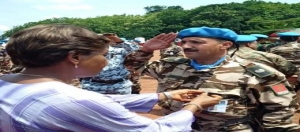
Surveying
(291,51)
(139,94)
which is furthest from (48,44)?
(291,51)

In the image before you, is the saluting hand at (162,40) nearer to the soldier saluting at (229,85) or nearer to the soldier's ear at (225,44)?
the soldier saluting at (229,85)

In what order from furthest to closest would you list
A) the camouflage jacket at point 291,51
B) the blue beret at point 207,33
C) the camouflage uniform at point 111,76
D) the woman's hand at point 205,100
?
the camouflage jacket at point 291,51 → the camouflage uniform at point 111,76 → the blue beret at point 207,33 → the woman's hand at point 205,100

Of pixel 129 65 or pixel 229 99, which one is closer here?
pixel 229 99

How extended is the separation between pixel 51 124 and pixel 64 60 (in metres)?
0.24

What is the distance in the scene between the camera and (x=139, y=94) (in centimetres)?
229

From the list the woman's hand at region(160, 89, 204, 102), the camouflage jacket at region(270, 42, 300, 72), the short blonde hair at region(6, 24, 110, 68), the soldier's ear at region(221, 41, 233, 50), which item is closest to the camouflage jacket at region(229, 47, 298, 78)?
the camouflage jacket at region(270, 42, 300, 72)

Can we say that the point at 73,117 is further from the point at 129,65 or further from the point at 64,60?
the point at 129,65

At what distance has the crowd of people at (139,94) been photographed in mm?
1556

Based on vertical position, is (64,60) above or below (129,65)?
above

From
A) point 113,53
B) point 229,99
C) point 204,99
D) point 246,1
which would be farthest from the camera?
point 246,1

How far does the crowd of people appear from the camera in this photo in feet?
5.10

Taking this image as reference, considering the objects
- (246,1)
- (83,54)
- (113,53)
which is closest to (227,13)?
(246,1)

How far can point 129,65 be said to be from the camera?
129 inches

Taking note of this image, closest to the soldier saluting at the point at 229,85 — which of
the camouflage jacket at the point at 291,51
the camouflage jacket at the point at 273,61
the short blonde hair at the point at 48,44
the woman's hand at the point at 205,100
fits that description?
the woman's hand at the point at 205,100
